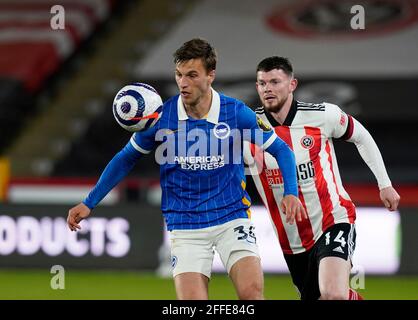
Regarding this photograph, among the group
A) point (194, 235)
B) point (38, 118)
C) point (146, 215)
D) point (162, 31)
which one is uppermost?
point (162, 31)

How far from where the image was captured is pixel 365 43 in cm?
1723

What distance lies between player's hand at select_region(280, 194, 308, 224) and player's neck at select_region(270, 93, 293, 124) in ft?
3.33

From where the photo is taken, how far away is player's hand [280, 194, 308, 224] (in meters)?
6.05

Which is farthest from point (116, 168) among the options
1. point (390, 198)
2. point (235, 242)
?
point (390, 198)

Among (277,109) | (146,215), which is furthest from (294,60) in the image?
(277,109)

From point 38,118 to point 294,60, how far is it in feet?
14.1

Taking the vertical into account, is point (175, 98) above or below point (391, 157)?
below

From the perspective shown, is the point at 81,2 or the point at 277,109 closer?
the point at 277,109

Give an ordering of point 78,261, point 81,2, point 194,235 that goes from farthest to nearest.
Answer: point 81,2 → point 78,261 → point 194,235

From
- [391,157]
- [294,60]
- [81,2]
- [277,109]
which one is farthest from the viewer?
[81,2]

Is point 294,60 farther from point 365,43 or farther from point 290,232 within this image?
point 290,232

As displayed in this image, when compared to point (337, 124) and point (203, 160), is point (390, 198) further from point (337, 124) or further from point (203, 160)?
point (203, 160)

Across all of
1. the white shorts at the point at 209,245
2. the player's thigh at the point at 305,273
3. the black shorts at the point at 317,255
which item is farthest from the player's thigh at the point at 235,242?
the player's thigh at the point at 305,273

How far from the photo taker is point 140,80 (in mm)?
16750
